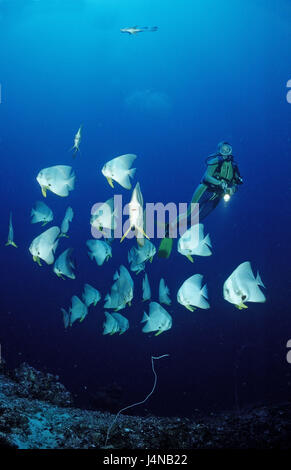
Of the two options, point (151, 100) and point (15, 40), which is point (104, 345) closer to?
point (15, 40)

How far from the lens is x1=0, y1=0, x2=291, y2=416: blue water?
18.2 meters

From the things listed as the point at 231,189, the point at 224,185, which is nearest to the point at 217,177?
the point at 224,185

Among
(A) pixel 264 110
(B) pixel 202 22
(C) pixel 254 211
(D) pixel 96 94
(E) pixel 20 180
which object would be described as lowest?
(C) pixel 254 211

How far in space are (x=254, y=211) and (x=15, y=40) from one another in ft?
110

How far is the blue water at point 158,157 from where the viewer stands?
1819cm

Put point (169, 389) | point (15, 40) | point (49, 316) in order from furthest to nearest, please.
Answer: point (15, 40)
point (49, 316)
point (169, 389)

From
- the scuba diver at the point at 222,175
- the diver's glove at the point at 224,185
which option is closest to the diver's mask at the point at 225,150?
the scuba diver at the point at 222,175

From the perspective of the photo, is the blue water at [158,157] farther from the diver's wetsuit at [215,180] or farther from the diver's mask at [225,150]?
the diver's mask at [225,150]

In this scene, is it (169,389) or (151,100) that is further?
(151,100)

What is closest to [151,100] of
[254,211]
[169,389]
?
[254,211]

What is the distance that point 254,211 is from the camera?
3841cm

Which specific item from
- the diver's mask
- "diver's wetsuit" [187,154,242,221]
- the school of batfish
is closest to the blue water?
the school of batfish

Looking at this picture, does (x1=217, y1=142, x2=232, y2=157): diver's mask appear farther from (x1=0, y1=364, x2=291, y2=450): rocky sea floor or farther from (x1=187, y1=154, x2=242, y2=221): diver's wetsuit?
(x1=0, y1=364, x2=291, y2=450): rocky sea floor

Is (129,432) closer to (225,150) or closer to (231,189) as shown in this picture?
(231,189)
